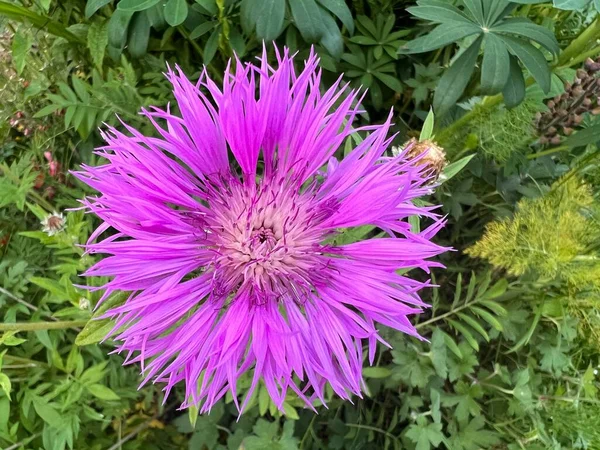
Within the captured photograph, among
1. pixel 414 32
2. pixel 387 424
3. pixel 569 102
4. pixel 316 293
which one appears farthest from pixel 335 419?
pixel 414 32

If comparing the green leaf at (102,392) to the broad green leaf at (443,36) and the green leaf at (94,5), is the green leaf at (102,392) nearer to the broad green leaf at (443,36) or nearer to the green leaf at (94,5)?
the green leaf at (94,5)

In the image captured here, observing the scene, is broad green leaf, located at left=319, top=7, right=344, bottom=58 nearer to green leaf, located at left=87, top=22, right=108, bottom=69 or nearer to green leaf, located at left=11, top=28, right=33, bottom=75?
green leaf, located at left=87, top=22, right=108, bottom=69

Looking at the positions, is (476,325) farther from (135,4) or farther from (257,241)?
(135,4)

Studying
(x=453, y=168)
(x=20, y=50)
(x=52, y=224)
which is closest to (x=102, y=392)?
(x=52, y=224)

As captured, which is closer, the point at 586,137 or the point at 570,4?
the point at 570,4

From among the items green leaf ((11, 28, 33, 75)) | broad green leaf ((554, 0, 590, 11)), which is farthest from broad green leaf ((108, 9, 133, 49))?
broad green leaf ((554, 0, 590, 11))
